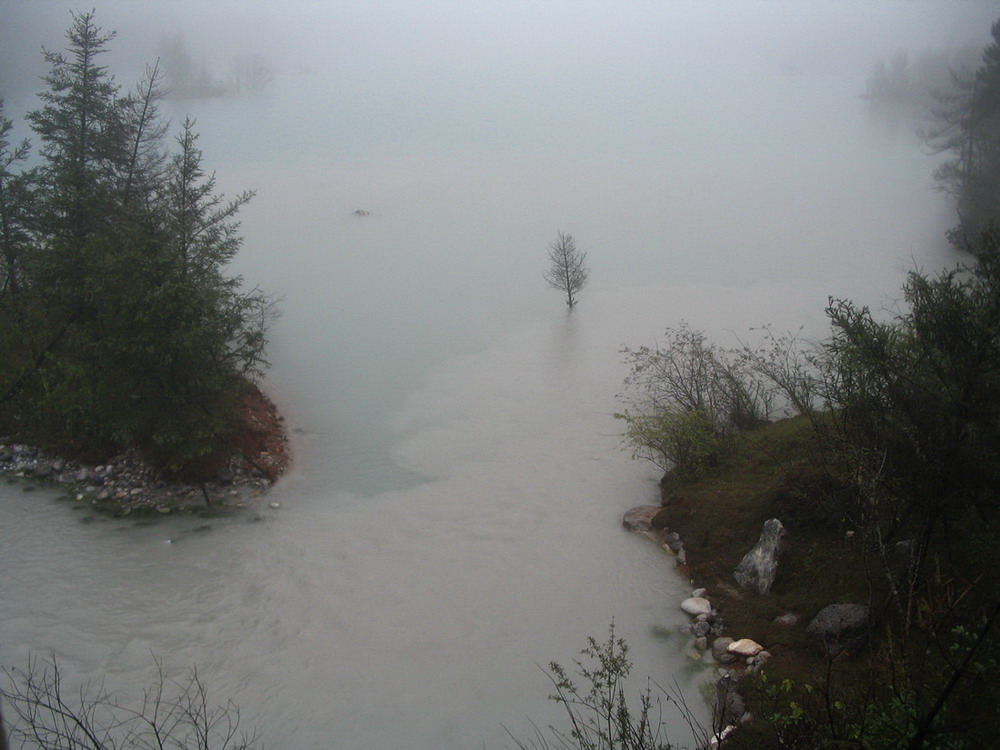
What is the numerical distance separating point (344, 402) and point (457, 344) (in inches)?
191

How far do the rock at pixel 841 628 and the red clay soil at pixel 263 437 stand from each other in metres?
11.9

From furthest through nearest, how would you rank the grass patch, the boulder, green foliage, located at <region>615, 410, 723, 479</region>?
green foliage, located at <region>615, 410, 723, 479</region> → the grass patch → the boulder

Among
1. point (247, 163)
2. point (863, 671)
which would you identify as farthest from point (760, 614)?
point (247, 163)

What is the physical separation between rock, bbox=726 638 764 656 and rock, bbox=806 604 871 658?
0.75 metres

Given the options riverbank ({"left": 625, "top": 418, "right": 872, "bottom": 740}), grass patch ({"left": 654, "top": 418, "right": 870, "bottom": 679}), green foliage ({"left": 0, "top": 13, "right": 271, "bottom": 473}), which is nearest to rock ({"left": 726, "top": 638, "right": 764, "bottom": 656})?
riverbank ({"left": 625, "top": 418, "right": 872, "bottom": 740})

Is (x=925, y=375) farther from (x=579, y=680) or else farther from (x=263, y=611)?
(x=263, y=611)

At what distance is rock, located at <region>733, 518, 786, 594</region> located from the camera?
478 inches

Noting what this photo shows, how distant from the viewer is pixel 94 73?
19.2 m

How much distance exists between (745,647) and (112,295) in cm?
1391

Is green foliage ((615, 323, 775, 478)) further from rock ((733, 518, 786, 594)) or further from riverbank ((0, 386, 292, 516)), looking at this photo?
riverbank ((0, 386, 292, 516))

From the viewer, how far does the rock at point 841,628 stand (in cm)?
994

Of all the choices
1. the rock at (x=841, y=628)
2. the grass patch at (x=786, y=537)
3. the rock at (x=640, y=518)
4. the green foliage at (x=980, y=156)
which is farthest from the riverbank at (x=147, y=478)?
the green foliage at (x=980, y=156)

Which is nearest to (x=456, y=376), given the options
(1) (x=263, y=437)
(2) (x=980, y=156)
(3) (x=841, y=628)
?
(1) (x=263, y=437)

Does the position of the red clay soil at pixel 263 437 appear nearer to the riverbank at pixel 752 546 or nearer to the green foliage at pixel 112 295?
the green foliage at pixel 112 295
